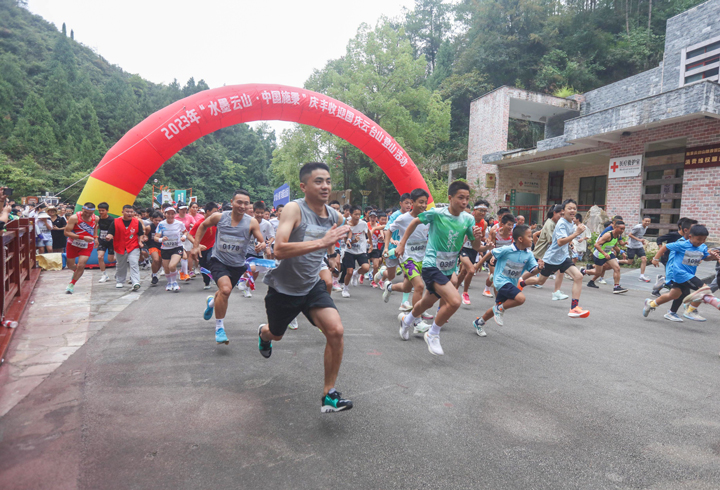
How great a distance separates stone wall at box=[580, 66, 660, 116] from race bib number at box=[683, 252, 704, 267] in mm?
14034

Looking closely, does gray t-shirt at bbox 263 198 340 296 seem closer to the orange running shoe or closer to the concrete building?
the orange running shoe

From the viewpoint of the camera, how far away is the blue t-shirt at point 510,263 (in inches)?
217

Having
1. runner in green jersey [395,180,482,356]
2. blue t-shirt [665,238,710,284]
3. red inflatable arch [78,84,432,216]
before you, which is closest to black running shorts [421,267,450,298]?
runner in green jersey [395,180,482,356]

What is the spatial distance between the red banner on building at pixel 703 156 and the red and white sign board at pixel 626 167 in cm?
153

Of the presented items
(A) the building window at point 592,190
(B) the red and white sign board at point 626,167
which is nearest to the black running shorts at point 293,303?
(B) the red and white sign board at point 626,167

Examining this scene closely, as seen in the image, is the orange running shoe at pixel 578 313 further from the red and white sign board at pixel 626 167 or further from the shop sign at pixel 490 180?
the shop sign at pixel 490 180

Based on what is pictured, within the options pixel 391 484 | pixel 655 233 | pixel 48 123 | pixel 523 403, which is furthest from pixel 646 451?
pixel 48 123

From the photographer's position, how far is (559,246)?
7.02m

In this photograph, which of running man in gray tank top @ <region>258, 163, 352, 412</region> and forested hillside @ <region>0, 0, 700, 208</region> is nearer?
running man in gray tank top @ <region>258, 163, 352, 412</region>

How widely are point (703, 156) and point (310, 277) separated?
14002 millimetres

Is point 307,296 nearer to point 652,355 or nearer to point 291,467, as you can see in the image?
point 291,467

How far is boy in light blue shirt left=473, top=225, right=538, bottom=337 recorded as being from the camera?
17.9 feet

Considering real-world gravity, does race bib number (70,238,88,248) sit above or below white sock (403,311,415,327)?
above

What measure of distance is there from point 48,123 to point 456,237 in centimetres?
4492
